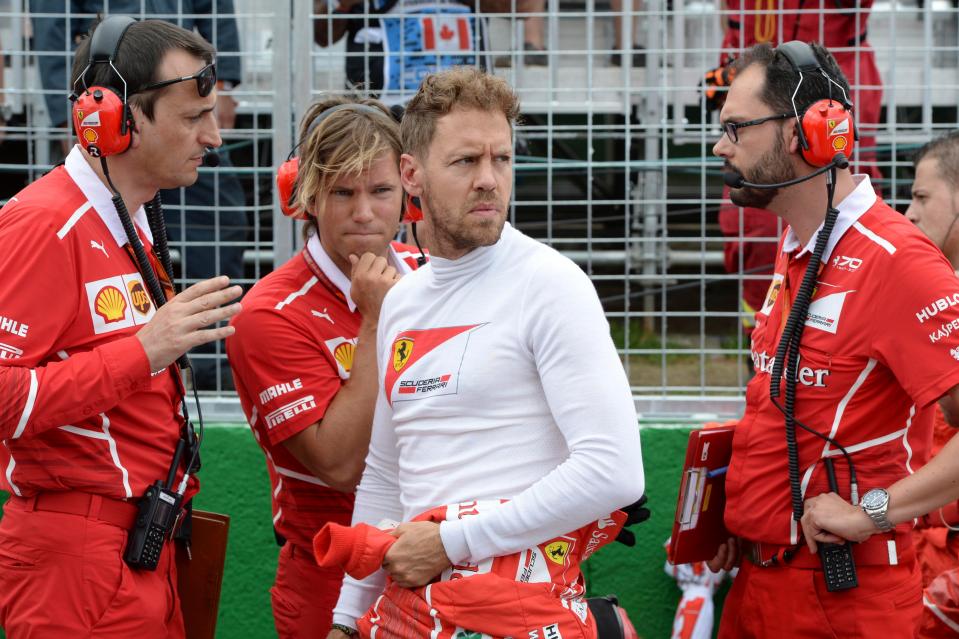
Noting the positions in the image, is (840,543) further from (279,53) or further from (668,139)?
(279,53)

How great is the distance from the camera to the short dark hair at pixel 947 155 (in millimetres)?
4074

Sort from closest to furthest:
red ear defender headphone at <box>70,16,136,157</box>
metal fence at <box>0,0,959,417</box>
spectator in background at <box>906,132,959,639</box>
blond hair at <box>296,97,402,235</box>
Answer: red ear defender headphone at <box>70,16,136,157</box> < blond hair at <box>296,97,402,235</box> < spectator in background at <box>906,132,959,639</box> < metal fence at <box>0,0,959,417</box>

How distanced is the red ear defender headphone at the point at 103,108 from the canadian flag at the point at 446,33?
5.56ft

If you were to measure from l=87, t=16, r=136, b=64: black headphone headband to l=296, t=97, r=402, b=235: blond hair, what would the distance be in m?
0.62

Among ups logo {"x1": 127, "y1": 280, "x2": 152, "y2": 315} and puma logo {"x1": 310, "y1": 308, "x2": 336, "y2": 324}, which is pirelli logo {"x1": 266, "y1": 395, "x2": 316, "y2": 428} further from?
ups logo {"x1": 127, "y1": 280, "x2": 152, "y2": 315}

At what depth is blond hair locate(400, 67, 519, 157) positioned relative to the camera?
285 cm

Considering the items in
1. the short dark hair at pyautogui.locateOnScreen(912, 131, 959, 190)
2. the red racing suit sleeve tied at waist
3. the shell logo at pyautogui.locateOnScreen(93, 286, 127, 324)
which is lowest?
the red racing suit sleeve tied at waist

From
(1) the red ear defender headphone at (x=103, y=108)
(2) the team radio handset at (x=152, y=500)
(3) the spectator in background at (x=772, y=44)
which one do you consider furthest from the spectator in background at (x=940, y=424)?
(1) the red ear defender headphone at (x=103, y=108)

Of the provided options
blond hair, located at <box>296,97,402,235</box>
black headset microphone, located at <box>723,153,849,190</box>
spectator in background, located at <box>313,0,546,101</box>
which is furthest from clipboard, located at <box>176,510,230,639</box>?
spectator in background, located at <box>313,0,546,101</box>

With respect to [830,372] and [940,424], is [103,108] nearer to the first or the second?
[830,372]

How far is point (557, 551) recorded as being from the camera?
2.73m

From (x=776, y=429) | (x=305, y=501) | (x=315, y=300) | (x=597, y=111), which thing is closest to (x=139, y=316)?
(x=315, y=300)

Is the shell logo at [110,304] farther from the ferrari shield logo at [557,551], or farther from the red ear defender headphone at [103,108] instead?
the ferrari shield logo at [557,551]

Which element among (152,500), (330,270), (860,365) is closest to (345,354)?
(330,270)
